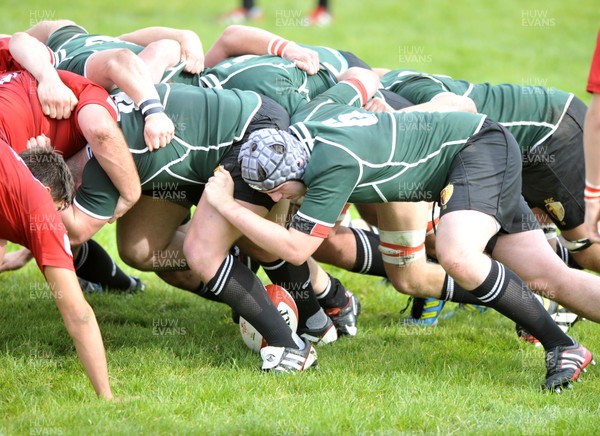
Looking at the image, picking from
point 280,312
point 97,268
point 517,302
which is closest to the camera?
point 517,302

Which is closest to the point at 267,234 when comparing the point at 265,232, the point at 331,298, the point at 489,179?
the point at 265,232

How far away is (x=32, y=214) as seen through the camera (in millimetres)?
4512

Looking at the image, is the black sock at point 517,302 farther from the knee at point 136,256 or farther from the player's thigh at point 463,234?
the knee at point 136,256

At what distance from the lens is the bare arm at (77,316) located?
14.8 ft

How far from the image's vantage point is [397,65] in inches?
610

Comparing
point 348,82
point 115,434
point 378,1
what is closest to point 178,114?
point 348,82

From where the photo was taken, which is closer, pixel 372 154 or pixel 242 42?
pixel 372 154

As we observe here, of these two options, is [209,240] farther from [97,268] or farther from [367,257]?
[97,268]

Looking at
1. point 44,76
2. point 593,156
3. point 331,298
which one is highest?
point 593,156

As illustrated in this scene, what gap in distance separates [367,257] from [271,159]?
1.87 meters

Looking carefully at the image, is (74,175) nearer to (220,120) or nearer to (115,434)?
(220,120)

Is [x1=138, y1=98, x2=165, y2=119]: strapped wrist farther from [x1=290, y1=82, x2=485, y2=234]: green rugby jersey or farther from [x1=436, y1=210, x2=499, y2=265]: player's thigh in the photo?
[x1=436, y1=210, x2=499, y2=265]: player's thigh

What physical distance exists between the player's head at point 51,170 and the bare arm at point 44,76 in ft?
1.55

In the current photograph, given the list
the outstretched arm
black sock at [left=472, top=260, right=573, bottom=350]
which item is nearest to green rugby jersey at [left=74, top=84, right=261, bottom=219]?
the outstretched arm
